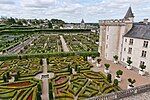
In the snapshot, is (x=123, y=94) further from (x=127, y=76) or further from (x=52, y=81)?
(x=127, y=76)

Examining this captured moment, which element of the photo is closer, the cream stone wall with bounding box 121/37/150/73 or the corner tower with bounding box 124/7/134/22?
the cream stone wall with bounding box 121/37/150/73

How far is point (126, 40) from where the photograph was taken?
4012cm

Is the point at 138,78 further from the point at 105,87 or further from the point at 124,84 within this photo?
the point at 105,87

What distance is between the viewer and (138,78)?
3112cm

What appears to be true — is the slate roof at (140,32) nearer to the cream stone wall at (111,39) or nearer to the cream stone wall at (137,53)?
the cream stone wall at (137,53)

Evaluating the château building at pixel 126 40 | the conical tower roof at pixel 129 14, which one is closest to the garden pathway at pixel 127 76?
the château building at pixel 126 40

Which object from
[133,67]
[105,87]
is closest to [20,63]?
[105,87]

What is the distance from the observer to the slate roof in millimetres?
35219

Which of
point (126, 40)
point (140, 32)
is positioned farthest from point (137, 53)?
point (126, 40)

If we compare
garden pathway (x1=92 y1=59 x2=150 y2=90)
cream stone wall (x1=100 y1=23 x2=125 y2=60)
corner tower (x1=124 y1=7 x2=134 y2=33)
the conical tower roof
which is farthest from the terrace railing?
the conical tower roof

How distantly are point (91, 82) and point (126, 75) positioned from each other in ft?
27.3

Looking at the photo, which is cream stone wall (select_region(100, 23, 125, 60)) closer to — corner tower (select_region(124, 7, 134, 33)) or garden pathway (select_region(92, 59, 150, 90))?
corner tower (select_region(124, 7, 134, 33))

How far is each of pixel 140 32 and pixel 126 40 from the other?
3.89 metres

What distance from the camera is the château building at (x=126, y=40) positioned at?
115ft
